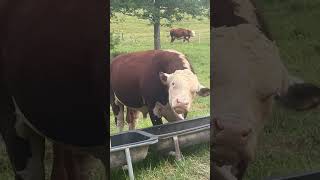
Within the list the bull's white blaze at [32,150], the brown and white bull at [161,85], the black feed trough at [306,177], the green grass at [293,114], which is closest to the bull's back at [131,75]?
the brown and white bull at [161,85]

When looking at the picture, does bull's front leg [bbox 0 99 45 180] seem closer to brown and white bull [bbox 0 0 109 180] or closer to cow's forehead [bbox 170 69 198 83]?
brown and white bull [bbox 0 0 109 180]

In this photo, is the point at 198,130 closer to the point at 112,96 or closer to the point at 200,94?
the point at 200,94

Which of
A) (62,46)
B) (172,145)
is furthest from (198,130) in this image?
(62,46)

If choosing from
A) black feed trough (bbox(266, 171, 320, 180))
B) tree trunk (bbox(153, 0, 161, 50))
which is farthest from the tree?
black feed trough (bbox(266, 171, 320, 180))

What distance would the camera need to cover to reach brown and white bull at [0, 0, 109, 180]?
2186 millimetres

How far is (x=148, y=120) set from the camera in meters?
2.71

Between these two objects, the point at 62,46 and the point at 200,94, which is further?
the point at 200,94

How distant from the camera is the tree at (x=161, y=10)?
2.54 m

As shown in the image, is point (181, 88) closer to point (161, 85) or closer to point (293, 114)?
point (161, 85)

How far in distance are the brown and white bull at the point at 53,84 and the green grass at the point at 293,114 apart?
1058 mm

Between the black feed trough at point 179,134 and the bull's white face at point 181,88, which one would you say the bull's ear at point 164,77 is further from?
the black feed trough at point 179,134

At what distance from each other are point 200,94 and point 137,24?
0.52 metres

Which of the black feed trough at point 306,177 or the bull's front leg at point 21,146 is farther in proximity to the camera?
the black feed trough at point 306,177

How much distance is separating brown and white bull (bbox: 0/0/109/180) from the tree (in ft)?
0.86
